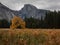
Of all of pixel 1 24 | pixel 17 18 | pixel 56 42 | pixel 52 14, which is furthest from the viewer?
pixel 52 14

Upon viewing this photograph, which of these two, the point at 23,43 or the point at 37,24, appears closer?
the point at 23,43

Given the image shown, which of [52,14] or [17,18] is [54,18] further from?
[17,18]

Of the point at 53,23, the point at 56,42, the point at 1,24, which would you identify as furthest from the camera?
the point at 53,23

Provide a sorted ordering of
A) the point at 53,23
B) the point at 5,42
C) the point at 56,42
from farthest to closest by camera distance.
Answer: the point at 53,23 → the point at 5,42 → the point at 56,42

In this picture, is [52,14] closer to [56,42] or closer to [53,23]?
[53,23]

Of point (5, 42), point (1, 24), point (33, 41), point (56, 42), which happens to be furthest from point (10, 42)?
point (1, 24)

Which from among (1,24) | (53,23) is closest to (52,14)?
(53,23)

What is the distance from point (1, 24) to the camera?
8175 centimetres

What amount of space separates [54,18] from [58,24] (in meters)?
7.37

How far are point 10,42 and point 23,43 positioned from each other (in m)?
0.81

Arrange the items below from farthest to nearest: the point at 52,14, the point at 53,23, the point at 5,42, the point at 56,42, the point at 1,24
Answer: the point at 52,14, the point at 53,23, the point at 1,24, the point at 5,42, the point at 56,42

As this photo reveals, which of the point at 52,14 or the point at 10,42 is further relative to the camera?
the point at 52,14

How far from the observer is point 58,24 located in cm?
8619

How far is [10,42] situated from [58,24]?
79072mm
